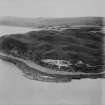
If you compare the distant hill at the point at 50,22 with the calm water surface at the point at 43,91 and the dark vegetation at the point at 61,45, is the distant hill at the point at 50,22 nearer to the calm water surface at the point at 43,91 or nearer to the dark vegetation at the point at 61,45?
the dark vegetation at the point at 61,45

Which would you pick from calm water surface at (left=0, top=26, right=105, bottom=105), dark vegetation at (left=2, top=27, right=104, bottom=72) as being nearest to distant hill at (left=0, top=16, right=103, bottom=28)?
dark vegetation at (left=2, top=27, right=104, bottom=72)

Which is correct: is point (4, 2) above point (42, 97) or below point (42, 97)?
above

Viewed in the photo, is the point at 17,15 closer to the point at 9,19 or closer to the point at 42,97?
the point at 9,19

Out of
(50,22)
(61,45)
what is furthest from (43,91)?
(50,22)

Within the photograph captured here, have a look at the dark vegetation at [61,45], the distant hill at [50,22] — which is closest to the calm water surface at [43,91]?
the dark vegetation at [61,45]

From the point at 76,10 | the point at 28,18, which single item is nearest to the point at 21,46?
the point at 28,18

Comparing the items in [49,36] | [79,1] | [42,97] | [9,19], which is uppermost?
[79,1]

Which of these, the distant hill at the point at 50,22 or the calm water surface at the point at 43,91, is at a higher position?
the distant hill at the point at 50,22
